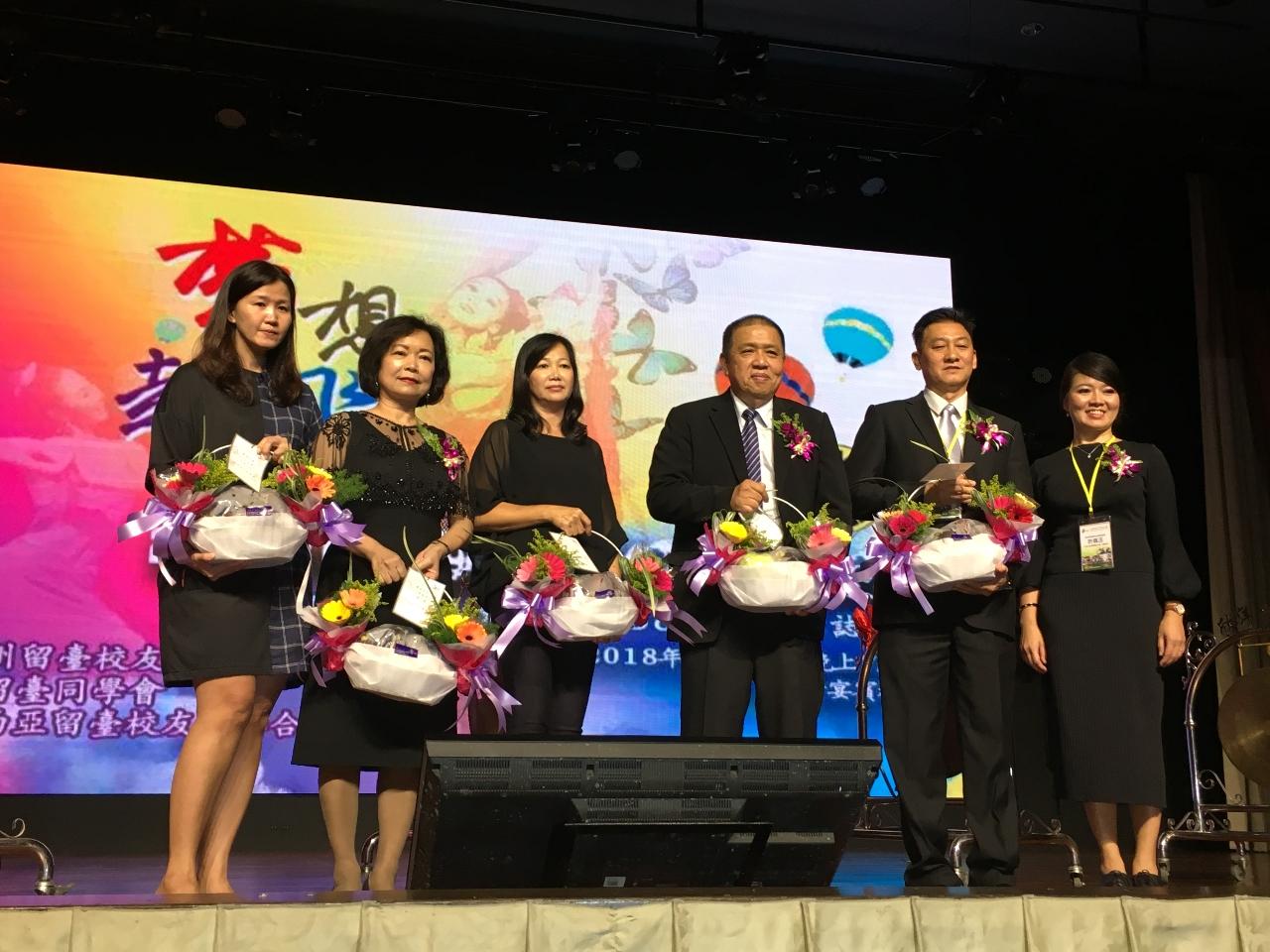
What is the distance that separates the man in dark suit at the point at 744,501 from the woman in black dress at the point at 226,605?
936 millimetres

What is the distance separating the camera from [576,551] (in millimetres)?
3084

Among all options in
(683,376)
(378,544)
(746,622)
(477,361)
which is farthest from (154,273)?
(746,622)

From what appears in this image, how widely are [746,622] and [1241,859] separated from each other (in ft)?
9.38

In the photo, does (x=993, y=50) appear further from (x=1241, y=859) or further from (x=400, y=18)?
(x=1241, y=859)

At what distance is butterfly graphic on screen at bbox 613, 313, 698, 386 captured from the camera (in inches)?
222

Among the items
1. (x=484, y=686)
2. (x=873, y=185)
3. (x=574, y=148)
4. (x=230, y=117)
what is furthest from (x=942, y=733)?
(x=230, y=117)

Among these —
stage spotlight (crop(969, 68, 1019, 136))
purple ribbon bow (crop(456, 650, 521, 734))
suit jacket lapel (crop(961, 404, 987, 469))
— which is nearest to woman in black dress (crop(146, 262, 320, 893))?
purple ribbon bow (crop(456, 650, 521, 734))

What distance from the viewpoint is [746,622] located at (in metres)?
3.19

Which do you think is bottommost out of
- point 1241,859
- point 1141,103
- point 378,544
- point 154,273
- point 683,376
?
point 1241,859

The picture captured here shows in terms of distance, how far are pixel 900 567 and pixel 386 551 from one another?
1.19 meters

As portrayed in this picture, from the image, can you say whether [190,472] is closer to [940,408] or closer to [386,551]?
[386,551]

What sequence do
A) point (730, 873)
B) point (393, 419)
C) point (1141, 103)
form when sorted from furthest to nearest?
1. point (1141, 103)
2. point (393, 419)
3. point (730, 873)

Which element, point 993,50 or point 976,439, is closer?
point 976,439

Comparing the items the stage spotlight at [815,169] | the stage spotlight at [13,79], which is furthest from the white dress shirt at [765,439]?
the stage spotlight at [13,79]
